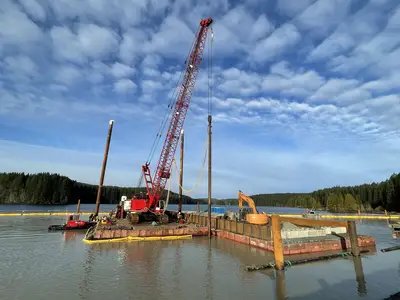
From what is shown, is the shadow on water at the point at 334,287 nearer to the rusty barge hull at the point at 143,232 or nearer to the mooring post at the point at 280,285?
the mooring post at the point at 280,285

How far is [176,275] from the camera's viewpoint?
1535 centimetres

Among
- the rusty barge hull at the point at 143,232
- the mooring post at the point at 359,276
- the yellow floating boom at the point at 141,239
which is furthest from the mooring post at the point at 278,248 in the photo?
the rusty barge hull at the point at 143,232

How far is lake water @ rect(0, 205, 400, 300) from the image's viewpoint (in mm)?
12398

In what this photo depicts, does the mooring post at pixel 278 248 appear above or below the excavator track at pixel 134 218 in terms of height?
below

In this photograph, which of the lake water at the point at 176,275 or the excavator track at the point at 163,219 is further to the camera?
the excavator track at the point at 163,219

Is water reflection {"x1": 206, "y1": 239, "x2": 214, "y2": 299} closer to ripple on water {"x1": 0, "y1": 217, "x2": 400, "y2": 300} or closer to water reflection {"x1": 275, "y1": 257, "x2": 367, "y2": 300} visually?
ripple on water {"x1": 0, "y1": 217, "x2": 400, "y2": 300}

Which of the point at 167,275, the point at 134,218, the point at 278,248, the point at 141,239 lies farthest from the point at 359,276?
the point at 134,218

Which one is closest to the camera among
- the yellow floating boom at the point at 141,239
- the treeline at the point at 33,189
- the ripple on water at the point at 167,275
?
the ripple on water at the point at 167,275

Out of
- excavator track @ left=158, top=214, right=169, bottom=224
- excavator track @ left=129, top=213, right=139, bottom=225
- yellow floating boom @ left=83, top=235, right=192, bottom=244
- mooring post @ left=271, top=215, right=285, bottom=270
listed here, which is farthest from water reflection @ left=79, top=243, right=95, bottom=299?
excavator track @ left=158, top=214, right=169, bottom=224

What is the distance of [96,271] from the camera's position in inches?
631

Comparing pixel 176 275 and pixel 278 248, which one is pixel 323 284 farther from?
pixel 176 275

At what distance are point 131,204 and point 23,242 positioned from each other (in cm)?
1457

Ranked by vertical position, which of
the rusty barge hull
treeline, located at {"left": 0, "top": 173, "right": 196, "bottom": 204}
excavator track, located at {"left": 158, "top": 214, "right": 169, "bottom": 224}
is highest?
treeline, located at {"left": 0, "top": 173, "right": 196, "bottom": 204}

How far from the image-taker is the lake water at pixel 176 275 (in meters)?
12.4
